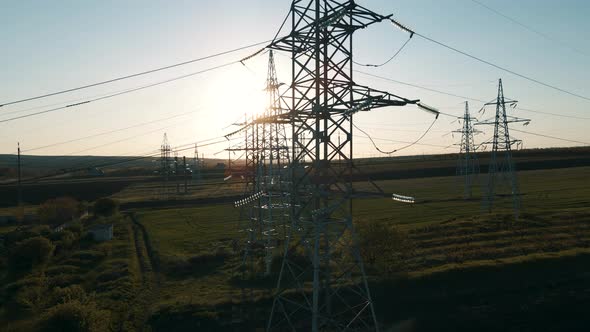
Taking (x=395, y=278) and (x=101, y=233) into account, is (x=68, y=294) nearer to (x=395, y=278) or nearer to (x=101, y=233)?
(x=395, y=278)

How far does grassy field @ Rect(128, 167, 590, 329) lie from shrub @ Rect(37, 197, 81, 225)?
780 centimetres

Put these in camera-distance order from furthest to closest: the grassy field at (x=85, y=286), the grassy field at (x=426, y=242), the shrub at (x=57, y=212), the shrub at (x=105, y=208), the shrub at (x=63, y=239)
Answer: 1. the shrub at (x=105, y=208)
2. the shrub at (x=57, y=212)
3. the shrub at (x=63, y=239)
4. the grassy field at (x=426, y=242)
5. the grassy field at (x=85, y=286)

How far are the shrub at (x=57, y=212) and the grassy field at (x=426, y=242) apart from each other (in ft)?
25.6

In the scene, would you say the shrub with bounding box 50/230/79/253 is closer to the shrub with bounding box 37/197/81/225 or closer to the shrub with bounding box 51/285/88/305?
the shrub with bounding box 37/197/81/225

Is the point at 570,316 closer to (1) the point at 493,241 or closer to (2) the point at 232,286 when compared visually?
(1) the point at 493,241

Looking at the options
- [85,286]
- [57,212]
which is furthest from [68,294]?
[57,212]

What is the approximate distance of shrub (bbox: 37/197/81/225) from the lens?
4803cm

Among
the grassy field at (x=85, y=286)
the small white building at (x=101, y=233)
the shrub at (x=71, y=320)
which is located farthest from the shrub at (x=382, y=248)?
the small white building at (x=101, y=233)

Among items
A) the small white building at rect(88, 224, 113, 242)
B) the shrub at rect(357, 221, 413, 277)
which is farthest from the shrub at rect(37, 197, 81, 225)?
the shrub at rect(357, 221, 413, 277)

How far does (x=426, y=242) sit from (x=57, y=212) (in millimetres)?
40420

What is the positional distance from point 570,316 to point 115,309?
22650mm

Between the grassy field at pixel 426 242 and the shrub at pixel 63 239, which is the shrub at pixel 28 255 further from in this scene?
the grassy field at pixel 426 242

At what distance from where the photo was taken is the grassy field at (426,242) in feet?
79.9

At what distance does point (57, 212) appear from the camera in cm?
4844
